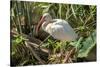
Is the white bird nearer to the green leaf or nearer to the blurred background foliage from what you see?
the blurred background foliage

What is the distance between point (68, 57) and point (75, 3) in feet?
1.84

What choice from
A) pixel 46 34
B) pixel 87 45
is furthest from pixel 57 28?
pixel 87 45

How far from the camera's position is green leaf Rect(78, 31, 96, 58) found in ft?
6.80

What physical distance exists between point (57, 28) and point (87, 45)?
15.1 inches

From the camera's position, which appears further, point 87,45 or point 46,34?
point 87,45

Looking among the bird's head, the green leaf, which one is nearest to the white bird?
the bird's head

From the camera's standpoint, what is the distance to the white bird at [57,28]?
1.95m

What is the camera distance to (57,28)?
1.98 m

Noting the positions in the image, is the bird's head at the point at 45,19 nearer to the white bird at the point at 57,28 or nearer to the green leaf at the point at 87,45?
the white bird at the point at 57,28

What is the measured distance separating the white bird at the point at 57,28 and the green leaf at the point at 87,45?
15 cm

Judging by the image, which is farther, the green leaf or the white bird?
the green leaf

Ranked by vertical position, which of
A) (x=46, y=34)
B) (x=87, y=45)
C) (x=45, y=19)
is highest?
(x=45, y=19)

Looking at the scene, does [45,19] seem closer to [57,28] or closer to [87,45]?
[57,28]

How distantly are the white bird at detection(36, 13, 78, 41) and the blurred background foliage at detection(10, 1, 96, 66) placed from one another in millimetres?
40
